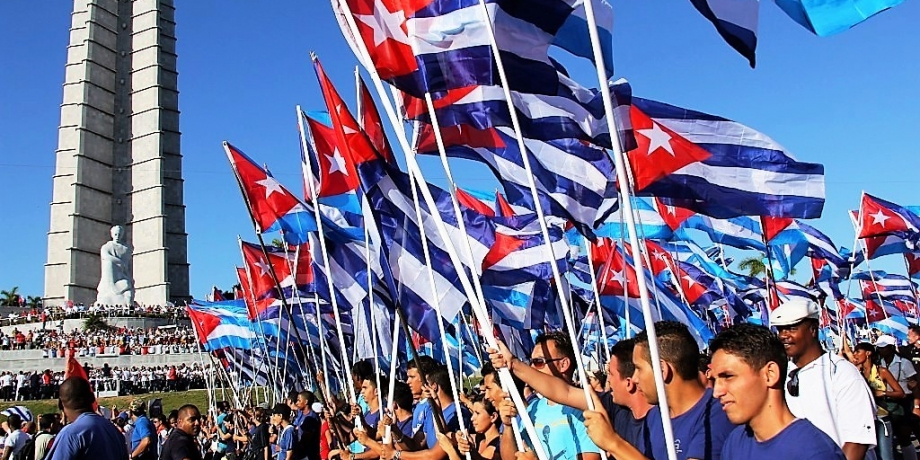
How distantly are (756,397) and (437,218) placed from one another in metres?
2.37

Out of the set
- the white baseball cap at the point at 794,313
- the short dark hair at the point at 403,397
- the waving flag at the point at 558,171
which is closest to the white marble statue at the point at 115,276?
the short dark hair at the point at 403,397

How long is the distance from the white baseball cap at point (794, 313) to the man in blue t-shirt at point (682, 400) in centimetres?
80

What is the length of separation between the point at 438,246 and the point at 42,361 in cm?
3470

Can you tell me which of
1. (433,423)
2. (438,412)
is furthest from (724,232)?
(438,412)

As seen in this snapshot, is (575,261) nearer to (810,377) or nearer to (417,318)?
(417,318)

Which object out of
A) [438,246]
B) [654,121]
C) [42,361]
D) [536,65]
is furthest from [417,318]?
[42,361]

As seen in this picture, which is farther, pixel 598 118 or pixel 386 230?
pixel 386 230

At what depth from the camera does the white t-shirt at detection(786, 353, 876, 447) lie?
3.89m

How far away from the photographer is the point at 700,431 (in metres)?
3.66

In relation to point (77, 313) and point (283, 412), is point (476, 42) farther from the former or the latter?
point (77, 313)

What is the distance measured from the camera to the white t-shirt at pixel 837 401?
3.89 meters

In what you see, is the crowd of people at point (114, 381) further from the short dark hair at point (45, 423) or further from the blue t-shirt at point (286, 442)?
the blue t-shirt at point (286, 442)

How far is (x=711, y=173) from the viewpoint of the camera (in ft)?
25.5

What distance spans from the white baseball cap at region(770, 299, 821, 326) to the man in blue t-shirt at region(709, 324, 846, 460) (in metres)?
1.10
